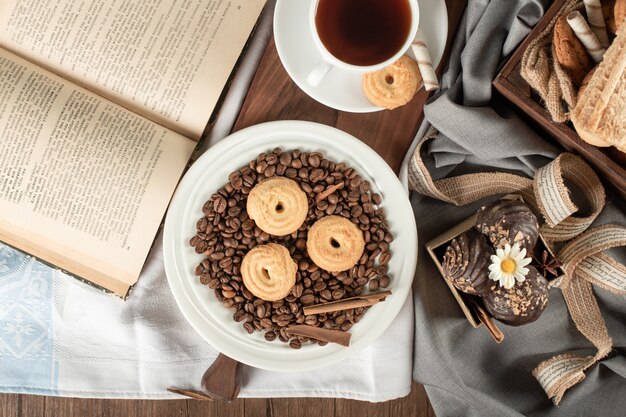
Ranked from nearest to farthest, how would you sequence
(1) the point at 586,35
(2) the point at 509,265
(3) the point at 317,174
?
(1) the point at 586,35, (2) the point at 509,265, (3) the point at 317,174

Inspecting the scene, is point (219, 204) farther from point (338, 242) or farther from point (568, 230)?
point (568, 230)

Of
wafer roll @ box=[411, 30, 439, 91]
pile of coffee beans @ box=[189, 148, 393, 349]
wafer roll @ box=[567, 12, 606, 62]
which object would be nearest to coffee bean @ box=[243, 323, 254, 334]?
pile of coffee beans @ box=[189, 148, 393, 349]

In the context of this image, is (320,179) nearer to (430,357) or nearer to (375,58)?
(375,58)

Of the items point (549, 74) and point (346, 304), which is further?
point (346, 304)

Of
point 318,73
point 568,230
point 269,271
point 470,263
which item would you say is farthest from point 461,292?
point 318,73

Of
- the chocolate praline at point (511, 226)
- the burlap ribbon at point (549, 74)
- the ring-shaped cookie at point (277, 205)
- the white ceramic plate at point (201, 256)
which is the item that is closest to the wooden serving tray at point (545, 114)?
the burlap ribbon at point (549, 74)

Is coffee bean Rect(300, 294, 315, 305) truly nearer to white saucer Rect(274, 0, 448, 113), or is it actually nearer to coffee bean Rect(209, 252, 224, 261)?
coffee bean Rect(209, 252, 224, 261)
